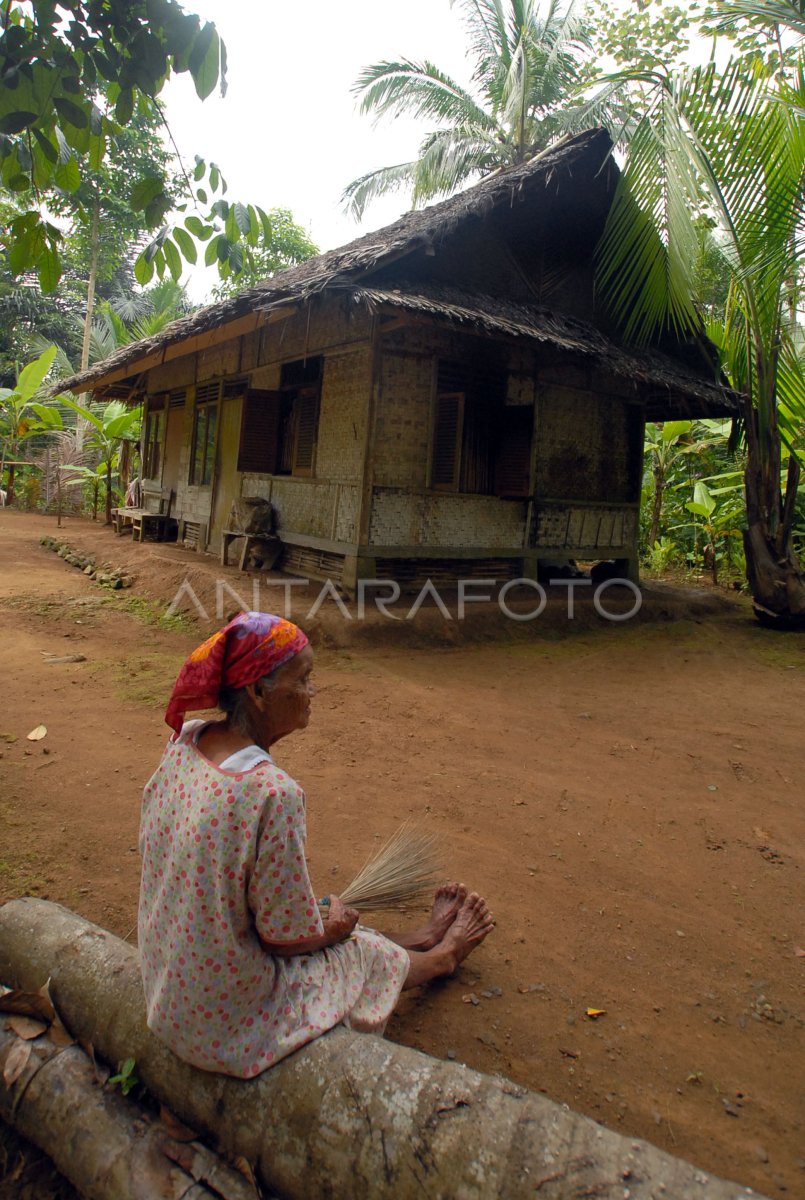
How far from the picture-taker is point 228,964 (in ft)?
4.86

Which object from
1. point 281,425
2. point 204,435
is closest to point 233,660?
point 281,425

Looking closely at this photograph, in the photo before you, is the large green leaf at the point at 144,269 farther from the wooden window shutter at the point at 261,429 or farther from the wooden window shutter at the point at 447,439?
the wooden window shutter at the point at 261,429

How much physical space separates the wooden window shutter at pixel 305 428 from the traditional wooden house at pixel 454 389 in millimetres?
28

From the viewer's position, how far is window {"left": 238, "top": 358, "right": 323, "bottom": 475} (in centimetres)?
844

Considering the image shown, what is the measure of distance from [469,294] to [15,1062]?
706 cm

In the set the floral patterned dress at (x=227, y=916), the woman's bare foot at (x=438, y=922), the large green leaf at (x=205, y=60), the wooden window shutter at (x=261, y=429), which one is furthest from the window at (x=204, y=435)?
the floral patterned dress at (x=227, y=916)

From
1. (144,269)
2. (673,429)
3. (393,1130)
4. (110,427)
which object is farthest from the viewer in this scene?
(110,427)

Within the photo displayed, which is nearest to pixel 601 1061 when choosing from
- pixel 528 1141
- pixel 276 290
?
pixel 528 1141

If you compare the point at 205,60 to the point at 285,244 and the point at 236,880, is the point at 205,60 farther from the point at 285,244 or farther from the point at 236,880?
the point at 285,244

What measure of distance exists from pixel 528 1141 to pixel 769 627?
7.92 meters

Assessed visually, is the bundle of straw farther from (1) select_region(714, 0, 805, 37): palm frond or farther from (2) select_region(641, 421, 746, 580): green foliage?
(2) select_region(641, 421, 746, 580): green foliage

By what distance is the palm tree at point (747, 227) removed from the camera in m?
6.39

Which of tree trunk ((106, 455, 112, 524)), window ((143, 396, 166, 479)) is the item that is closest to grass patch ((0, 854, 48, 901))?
window ((143, 396, 166, 479))

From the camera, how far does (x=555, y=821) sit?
3.46 m
